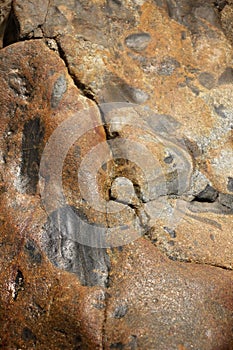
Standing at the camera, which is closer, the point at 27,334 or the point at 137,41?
the point at 27,334

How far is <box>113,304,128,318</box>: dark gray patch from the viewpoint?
1612 millimetres

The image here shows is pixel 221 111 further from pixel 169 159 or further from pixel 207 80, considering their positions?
pixel 169 159

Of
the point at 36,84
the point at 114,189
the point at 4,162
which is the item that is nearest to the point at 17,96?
the point at 36,84

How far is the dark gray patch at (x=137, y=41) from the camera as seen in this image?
202 cm

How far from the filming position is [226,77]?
210 centimetres

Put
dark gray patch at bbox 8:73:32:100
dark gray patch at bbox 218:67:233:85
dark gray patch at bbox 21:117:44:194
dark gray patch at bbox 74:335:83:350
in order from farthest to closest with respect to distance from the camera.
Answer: dark gray patch at bbox 218:67:233:85, dark gray patch at bbox 8:73:32:100, dark gray patch at bbox 21:117:44:194, dark gray patch at bbox 74:335:83:350

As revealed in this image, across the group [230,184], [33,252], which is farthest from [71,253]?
[230,184]

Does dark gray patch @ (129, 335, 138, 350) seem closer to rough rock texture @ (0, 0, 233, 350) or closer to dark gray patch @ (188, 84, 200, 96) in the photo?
rough rock texture @ (0, 0, 233, 350)

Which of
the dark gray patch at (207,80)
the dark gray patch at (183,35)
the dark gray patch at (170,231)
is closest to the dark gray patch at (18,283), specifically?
the dark gray patch at (170,231)

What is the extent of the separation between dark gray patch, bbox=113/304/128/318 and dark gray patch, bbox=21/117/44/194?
444 millimetres

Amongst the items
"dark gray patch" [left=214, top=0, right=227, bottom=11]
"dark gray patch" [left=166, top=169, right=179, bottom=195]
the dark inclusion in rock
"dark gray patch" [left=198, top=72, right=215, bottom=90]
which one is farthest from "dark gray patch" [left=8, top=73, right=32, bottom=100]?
"dark gray patch" [left=214, top=0, right=227, bottom=11]

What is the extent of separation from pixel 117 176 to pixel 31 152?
0.30 metres

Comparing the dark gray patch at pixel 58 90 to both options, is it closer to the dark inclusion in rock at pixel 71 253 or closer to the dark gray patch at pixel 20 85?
the dark gray patch at pixel 20 85

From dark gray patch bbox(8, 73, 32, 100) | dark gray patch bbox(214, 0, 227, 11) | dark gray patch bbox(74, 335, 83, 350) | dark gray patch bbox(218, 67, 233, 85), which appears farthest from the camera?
dark gray patch bbox(214, 0, 227, 11)
